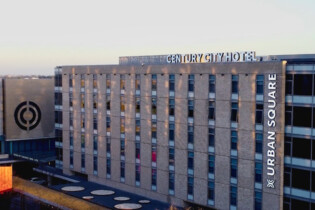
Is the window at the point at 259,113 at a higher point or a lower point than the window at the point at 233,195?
higher

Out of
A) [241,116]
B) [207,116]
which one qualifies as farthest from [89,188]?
[241,116]

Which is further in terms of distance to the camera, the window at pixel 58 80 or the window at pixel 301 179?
the window at pixel 58 80

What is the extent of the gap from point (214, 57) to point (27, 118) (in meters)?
59.3

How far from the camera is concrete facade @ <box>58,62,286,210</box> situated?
54.4 m

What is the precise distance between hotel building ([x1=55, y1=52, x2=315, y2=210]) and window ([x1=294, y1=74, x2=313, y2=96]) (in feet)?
0.35

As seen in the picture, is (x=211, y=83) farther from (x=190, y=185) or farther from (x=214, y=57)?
(x=190, y=185)

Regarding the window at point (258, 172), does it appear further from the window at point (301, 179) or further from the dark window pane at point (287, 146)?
the window at point (301, 179)

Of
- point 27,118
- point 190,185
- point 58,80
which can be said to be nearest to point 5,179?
point 190,185

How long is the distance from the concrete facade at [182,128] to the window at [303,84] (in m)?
1.43

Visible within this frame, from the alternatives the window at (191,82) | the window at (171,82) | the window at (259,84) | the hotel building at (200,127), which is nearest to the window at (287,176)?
the hotel building at (200,127)

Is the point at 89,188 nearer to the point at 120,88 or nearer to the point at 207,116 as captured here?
the point at 120,88

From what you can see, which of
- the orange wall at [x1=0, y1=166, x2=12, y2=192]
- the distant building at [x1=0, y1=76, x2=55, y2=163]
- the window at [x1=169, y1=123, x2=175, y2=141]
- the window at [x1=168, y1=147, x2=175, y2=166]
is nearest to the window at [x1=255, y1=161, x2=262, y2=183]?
the window at [x1=168, y1=147, x2=175, y2=166]

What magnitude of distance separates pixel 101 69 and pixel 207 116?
74.0 feet

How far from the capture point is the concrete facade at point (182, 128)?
5441cm
